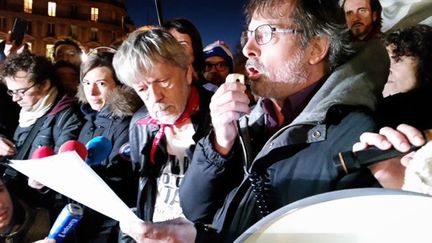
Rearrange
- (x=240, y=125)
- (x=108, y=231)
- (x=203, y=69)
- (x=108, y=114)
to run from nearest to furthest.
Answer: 1. (x=240, y=125)
2. (x=108, y=231)
3. (x=108, y=114)
4. (x=203, y=69)

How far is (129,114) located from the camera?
3.89 feet

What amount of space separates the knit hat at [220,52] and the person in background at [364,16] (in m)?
0.51

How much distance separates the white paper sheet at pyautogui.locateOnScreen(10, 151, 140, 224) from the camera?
1.99ft

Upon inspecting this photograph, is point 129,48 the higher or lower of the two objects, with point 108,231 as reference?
higher

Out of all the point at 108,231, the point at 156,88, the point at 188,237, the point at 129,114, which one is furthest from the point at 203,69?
the point at 188,237

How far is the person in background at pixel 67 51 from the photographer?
74.7 inches

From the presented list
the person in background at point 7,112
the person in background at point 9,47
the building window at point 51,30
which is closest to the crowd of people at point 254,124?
the person in background at point 7,112

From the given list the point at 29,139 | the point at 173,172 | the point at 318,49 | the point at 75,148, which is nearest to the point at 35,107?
the point at 29,139

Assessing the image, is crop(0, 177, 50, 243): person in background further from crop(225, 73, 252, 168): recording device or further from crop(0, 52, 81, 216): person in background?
crop(225, 73, 252, 168): recording device

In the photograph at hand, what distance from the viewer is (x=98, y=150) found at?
1.04 meters

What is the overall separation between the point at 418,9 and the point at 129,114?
29.7 inches

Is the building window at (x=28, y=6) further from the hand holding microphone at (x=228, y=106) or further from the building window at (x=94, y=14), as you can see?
the hand holding microphone at (x=228, y=106)

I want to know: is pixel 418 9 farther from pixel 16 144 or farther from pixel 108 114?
pixel 16 144

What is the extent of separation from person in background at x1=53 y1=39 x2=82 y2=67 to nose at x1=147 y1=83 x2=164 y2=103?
101 centimetres
